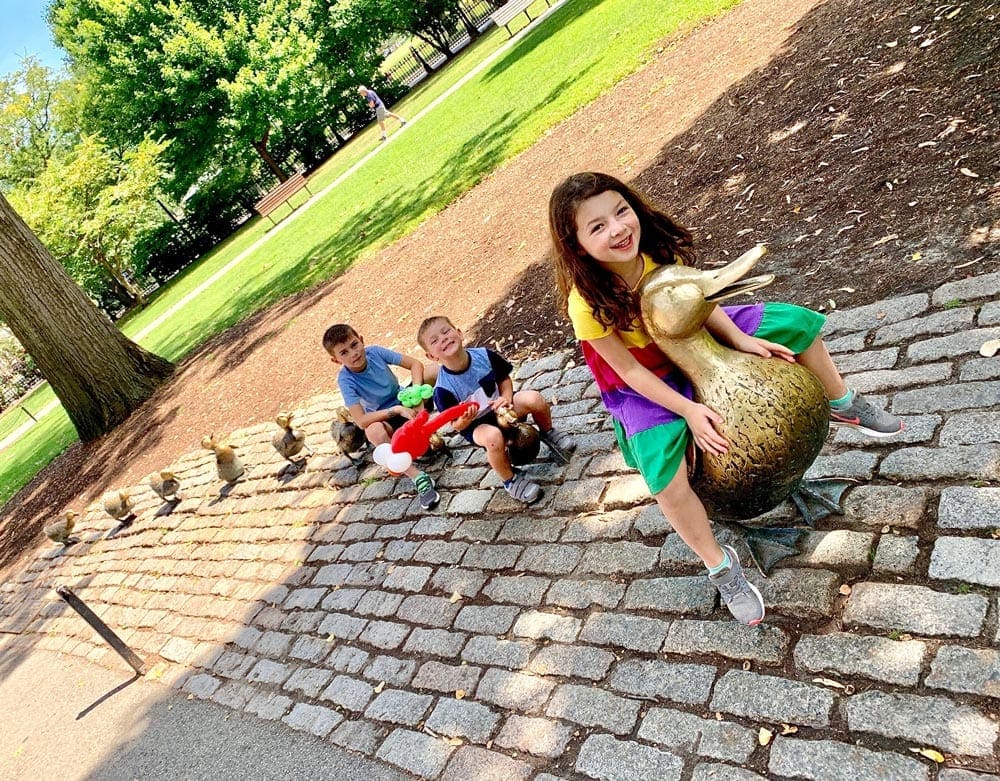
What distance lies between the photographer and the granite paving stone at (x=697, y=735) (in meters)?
2.39

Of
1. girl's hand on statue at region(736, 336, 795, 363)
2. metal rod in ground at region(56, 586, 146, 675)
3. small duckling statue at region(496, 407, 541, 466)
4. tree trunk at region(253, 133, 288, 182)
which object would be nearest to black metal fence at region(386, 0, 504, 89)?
tree trunk at region(253, 133, 288, 182)

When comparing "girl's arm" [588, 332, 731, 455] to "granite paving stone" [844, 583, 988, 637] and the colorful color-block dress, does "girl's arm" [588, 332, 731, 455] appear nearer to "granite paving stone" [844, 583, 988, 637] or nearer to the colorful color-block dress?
the colorful color-block dress

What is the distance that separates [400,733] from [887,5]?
8.51 metres

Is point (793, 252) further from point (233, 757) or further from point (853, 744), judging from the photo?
point (233, 757)

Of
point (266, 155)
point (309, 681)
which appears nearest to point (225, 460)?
point (309, 681)

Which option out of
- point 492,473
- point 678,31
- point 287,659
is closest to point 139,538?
point 287,659

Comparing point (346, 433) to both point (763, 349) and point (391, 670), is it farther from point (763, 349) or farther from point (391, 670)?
point (763, 349)

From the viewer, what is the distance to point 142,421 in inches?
450

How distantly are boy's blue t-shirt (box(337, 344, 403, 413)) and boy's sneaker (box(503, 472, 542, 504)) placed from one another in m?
1.61

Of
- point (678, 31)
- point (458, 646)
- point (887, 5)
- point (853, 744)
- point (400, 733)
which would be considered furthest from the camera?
point (678, 31)

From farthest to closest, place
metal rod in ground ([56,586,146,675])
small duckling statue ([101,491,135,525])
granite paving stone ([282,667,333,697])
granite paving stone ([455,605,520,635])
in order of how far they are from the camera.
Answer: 1. small duckling statue ([101,491,135,525])
2. metal rod in ground ([56,586,146,675])
3. granite paving stone ([282,667,333,697])
4. granite paving stone ([455,605,520,635])

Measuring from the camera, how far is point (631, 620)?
3.12 meters

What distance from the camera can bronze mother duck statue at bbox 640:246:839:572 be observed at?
2.42 m

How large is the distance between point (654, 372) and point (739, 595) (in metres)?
0.94
